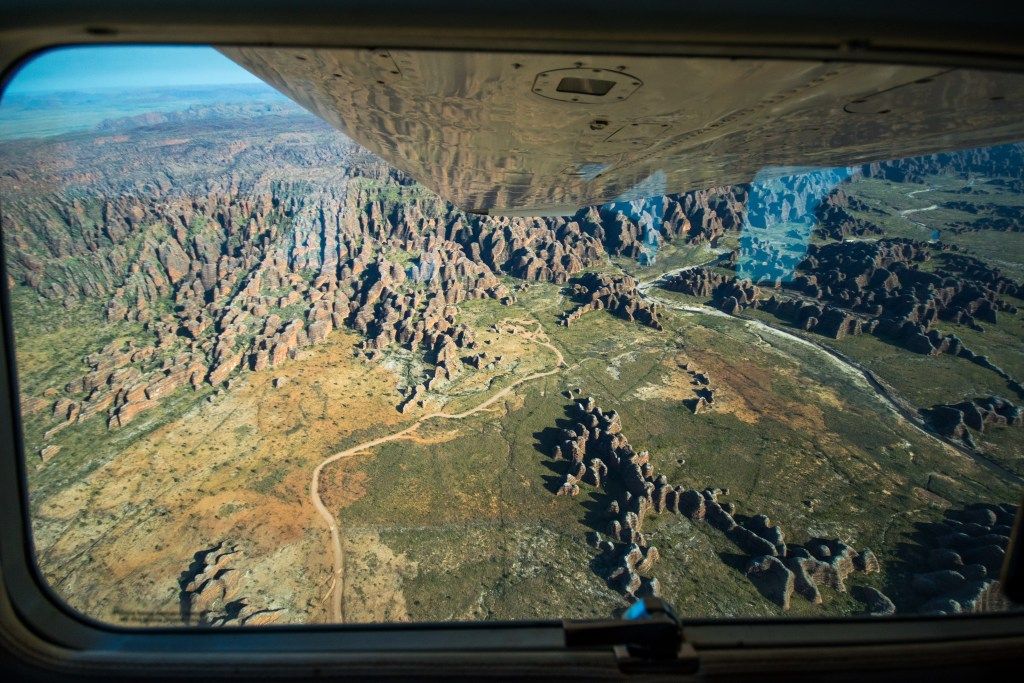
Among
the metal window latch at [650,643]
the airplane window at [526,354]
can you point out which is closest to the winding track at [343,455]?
the airplane window at [526,354]

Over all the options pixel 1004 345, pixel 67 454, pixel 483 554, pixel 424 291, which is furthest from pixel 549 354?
pixel 1004 345

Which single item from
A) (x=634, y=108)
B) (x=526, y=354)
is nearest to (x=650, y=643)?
(x=634, y=108)

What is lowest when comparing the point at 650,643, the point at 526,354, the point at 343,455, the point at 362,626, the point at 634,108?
the point at 343,455

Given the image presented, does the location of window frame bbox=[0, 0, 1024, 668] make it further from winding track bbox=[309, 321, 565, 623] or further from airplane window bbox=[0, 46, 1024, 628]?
winding track bbox=[309, 321, 565, 623]

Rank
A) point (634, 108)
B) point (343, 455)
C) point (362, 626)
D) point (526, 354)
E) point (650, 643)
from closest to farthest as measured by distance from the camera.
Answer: point (650, 643), point (362, 626), point (634, 108), point (343, 455), point (526, 354)

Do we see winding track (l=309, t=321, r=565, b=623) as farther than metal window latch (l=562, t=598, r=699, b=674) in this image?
Yes

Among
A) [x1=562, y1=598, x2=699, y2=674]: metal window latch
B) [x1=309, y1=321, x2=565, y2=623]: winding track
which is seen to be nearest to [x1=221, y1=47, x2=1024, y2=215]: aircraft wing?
[x1=562, y1=598, x2=699, y2=674]: metal window latch

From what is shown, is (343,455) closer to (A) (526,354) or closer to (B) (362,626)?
(A) (526,354)
